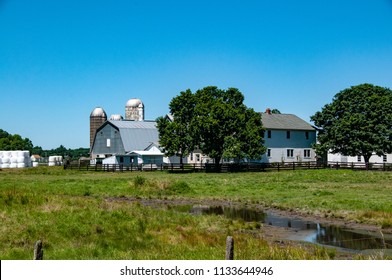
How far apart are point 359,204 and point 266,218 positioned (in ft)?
17.7

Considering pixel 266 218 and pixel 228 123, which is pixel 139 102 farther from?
pixel 266 218

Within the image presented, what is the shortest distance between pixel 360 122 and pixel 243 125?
14.9 metres

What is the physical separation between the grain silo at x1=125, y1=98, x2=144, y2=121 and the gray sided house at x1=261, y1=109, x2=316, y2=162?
41.7 metres

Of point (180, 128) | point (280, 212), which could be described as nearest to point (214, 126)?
point (180, 128)

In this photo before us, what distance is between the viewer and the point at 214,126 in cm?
6181

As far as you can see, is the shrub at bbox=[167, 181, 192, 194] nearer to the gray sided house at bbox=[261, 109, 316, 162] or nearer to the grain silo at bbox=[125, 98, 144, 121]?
the gray sided house at bbox=[261, 109, 316, 162]

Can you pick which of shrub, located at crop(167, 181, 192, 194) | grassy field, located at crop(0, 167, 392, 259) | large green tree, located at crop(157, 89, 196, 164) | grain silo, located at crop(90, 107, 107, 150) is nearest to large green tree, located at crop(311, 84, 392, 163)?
large green tree, located at crop(157, 89, 196, 164)

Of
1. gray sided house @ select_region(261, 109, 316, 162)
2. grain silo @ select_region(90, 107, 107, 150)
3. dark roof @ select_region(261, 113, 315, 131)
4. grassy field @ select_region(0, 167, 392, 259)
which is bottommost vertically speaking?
grassy field @ select_region(0, 167, 392, 259)

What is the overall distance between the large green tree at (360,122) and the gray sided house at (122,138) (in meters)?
28.8

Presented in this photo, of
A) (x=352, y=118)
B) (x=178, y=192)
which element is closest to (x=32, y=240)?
(x=178, y=192)

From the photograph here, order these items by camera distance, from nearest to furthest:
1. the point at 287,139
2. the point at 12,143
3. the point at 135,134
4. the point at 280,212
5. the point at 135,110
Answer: the point at 280,212
the point at 287,139
the point at 135,134
the point at 135,110
the point at 12,143

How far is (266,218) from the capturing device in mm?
23766

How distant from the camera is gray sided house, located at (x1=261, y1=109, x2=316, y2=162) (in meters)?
75.4

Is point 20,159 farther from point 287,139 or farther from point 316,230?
point 316,230
